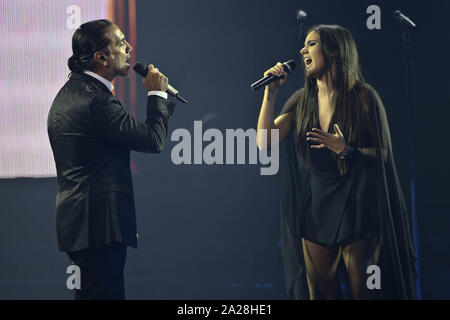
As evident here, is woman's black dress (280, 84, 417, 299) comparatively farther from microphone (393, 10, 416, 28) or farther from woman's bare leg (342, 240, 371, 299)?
microphone (393, 10, 416, 28)

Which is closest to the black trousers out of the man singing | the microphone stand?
the man singing

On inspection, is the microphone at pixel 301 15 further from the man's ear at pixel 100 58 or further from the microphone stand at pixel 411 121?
the man's ear at pixel 100 58

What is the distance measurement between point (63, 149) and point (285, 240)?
1.26m

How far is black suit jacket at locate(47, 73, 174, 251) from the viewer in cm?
222

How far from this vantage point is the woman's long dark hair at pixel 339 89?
2.78 m

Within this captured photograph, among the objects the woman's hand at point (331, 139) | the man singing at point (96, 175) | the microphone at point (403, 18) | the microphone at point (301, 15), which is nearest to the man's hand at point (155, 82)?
the man singing at point (96, 175)

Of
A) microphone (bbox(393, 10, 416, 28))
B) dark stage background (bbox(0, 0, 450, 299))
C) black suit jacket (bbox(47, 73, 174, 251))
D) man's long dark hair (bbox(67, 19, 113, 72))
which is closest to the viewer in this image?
black suit jacket (bbox(47, 73, 174, 251))

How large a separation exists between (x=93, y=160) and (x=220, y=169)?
121 cm

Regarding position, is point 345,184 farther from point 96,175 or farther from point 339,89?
point 96,175
